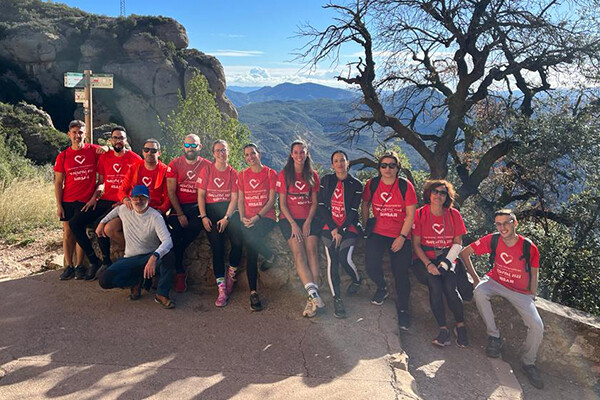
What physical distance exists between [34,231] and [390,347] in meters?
8.27

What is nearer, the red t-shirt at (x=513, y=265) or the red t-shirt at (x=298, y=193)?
the red t-shirt at (x=513, y=265)

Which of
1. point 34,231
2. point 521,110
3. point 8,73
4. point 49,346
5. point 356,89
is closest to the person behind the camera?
point 49,346

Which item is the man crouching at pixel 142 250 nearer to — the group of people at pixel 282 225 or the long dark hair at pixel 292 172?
the group of people at pixel 282 225

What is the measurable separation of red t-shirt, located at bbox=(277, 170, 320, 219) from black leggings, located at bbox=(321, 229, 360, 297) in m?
0.37

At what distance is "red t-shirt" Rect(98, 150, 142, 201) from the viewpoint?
504 centimetres

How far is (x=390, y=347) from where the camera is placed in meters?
3.87

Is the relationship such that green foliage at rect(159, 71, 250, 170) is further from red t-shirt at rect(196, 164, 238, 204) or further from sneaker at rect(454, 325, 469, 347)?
sneaker at rect(454, 325, 469, 347)

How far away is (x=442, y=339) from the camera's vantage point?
4223 millimetres

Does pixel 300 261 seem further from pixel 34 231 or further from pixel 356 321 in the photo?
pixel 34 231

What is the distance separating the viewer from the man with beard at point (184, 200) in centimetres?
483

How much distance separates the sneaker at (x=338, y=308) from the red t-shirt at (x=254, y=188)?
4.62 feet

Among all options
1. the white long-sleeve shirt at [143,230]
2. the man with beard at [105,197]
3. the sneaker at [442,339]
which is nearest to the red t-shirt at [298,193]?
the white long-sleeve shirt at [143,230]

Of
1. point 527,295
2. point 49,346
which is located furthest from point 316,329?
point 49,346

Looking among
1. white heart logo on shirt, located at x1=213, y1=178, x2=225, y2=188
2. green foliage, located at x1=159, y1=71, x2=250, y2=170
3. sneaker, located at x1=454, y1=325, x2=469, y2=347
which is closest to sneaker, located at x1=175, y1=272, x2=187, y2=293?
white heart logo on shirt, located at x1=213, y1=178, x2=225, y2=188
